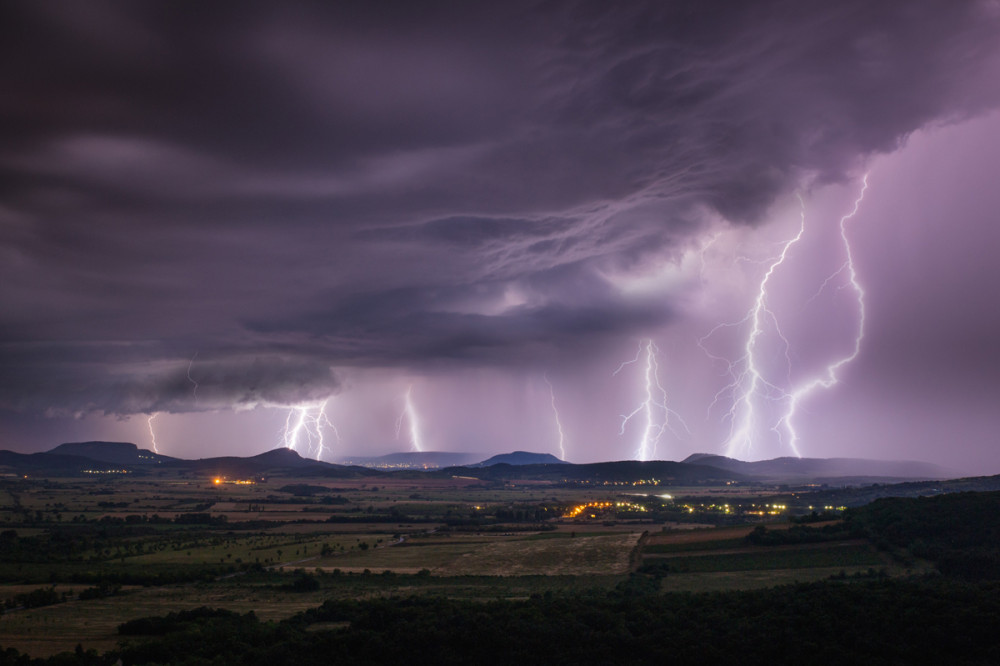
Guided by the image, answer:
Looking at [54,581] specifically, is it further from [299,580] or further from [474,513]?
[474,513]

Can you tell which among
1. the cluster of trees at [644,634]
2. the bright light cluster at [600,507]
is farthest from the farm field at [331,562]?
the cluster of trees at [644,634]

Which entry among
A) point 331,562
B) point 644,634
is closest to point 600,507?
point 331,562

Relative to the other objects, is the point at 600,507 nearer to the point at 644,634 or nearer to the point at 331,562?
the point at 331,562

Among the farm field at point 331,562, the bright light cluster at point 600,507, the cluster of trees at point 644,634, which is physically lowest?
the bright light cluster at point 600,507

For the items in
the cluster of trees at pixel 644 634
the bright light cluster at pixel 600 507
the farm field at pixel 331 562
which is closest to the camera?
the cluster of trees at pixel 644 634

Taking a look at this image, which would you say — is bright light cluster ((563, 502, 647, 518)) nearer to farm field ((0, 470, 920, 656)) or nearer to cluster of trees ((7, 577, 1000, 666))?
farm field ((0, 470, 920, 656))

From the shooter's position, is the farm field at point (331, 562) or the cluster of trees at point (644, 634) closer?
the cluster of trees at point (644, 634)

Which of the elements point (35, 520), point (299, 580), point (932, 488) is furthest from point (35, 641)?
point (932, 488)

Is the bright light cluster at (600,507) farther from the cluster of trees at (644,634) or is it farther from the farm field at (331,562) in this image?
the cluster of trees at (644,634)

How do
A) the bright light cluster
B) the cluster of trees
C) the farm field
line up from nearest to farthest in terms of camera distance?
the cluster of trees, the farm field, the bright light cluster

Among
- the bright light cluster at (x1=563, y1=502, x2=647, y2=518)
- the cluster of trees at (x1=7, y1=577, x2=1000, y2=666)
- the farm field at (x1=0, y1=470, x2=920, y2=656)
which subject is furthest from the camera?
the bright light cluster at (x1=563, y1=502, x2=647, y2=518)

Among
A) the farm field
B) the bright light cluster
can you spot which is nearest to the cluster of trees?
the farm field
